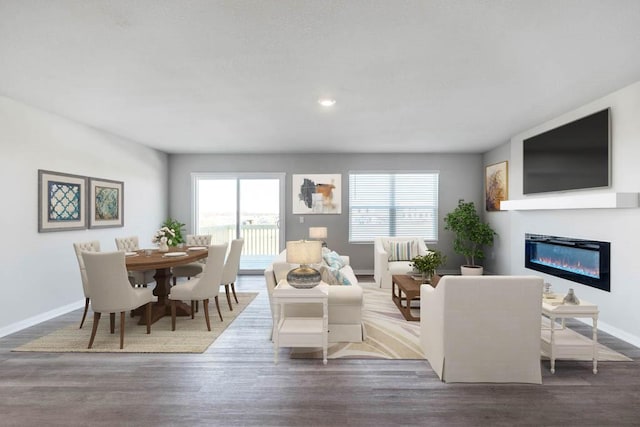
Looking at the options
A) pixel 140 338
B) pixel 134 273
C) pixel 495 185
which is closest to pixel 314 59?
pixel 140 338

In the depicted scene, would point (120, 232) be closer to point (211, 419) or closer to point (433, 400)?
point (211, 419)

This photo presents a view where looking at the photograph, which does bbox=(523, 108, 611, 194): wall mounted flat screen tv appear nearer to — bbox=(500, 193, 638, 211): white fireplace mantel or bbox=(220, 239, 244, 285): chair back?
bbox=(500, 193, 638, 211): white fireplace mantel

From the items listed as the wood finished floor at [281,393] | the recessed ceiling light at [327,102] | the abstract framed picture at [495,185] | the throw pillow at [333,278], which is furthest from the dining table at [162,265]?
the abstract framed picture at [495,185]

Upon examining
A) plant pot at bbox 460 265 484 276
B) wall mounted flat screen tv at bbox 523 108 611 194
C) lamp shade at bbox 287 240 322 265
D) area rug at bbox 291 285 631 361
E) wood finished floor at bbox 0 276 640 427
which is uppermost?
wall mounted flat screen tv at bbox 523 108 611 194

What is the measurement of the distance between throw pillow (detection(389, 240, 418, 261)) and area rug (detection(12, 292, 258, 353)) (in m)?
3.08

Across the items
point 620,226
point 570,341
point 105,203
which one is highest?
point 105,203

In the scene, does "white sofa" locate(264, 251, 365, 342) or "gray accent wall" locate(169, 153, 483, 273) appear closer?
"white sofa" locate(264, 251, 365, 342)

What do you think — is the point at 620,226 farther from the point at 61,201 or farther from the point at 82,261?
the point at 61,201

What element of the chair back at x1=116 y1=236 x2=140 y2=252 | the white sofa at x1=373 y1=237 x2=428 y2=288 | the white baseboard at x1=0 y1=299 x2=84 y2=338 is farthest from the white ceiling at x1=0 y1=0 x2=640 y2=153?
the white baseboard at x1=0 y1=299 x2=84 y2=338

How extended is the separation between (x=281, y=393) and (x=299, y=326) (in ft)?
2.17

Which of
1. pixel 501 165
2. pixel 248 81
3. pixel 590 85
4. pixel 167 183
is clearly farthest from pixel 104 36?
pixel 501 165

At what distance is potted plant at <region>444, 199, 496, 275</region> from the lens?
620 cm

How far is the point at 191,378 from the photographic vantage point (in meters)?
2.64

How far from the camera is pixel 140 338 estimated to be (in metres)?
3.44
